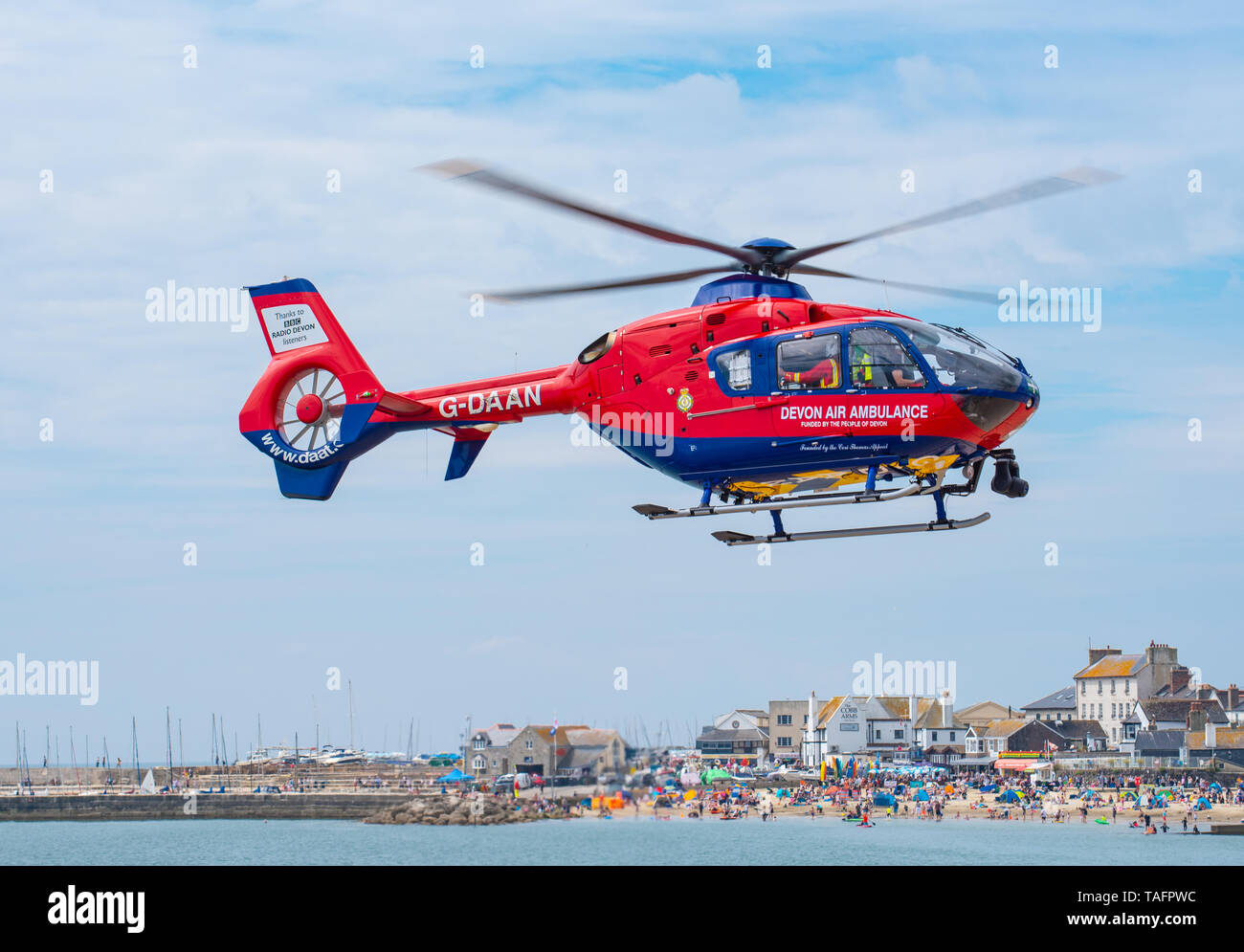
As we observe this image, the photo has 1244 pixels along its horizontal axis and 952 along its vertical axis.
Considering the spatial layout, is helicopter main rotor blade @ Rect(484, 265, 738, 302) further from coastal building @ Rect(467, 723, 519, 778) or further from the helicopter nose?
coastal building @ Rect(467, 723, 519, 778)

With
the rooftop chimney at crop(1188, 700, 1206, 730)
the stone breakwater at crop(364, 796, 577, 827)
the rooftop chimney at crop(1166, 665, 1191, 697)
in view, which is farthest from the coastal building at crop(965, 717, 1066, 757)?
the stone breakwater at crop(364, 796, 577, 827)

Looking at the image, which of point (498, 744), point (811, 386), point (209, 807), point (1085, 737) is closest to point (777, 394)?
point (811, 386)

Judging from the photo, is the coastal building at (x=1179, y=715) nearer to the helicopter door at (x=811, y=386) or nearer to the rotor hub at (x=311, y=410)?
the rotor hub at (x=311, y=410)

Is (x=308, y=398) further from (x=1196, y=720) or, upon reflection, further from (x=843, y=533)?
(x=1196, y=720)
